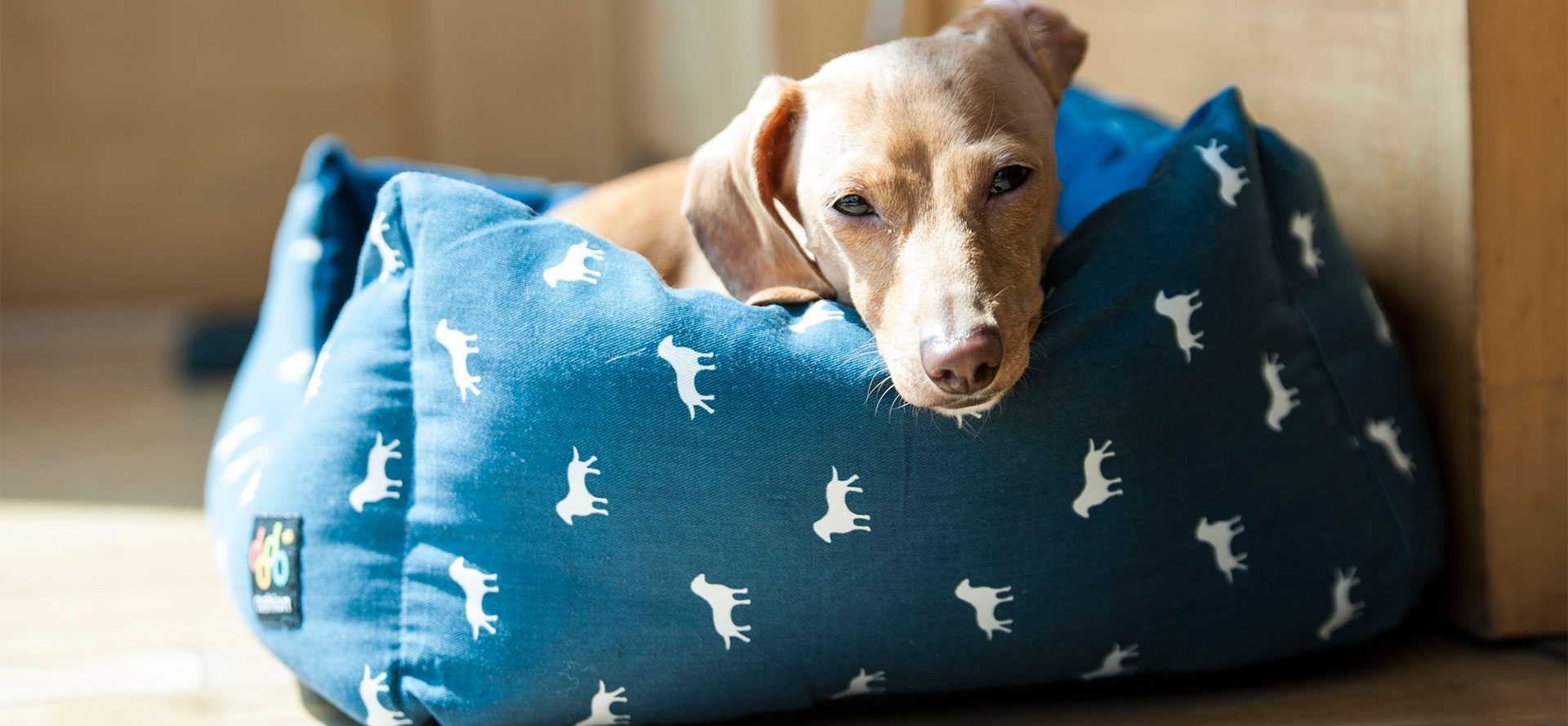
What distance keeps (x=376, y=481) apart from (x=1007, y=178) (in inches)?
32.1

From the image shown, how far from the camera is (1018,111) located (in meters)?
1.58

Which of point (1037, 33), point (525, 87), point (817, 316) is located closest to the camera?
point (817, 316)

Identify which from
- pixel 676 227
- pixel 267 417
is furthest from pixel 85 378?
pixel 676 227

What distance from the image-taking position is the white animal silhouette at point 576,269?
1.52 meters

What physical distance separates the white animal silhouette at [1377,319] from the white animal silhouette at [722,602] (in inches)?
35.3

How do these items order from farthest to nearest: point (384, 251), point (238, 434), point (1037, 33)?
point (238, 434) < point (1037, 33) < point (384, 251)

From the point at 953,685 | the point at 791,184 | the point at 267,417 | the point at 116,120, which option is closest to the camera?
the point at 953,685

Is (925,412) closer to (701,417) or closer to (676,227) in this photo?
(701,417)

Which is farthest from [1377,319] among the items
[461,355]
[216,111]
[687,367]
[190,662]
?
[216,111]

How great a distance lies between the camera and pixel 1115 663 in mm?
1536

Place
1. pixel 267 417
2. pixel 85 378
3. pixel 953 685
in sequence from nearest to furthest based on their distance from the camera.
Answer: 1. pixel 953 685
2. pixel 267 417
3. pixel 85 378

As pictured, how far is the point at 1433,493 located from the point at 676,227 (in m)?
1.15

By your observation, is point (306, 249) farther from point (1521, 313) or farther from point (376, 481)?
point (1521, 313)

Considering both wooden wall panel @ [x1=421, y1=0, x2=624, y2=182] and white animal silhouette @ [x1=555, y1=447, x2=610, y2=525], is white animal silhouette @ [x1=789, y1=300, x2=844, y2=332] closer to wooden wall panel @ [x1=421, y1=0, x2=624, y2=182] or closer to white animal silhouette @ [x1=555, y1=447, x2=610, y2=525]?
white animal silhouette @ [x1=555, y1=447, x2=610, y2=525]
